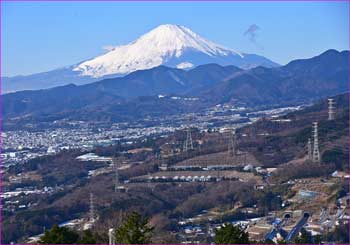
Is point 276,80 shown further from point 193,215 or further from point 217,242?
point 217,242

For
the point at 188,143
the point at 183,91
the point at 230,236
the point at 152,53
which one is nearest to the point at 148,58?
the point at 152,53

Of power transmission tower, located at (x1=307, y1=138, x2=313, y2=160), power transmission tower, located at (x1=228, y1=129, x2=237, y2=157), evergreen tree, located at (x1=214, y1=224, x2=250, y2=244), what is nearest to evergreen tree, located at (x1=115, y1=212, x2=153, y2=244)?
evergreen tree, located at (x1=214, y1=224, x2=250, y2=244)

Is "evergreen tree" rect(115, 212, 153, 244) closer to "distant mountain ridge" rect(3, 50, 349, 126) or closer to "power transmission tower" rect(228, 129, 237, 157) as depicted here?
"power transmission tower" rect(228, 129, 237, 157)

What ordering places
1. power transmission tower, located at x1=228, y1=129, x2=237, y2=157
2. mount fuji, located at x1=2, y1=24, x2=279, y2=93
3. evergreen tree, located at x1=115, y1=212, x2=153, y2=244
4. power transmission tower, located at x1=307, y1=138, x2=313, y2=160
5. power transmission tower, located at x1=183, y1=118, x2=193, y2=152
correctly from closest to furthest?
evergreen tree, located at x1=115, y1=212, x2=153, y2=244
power transmission tower, located at x1=307, y1=138, x2=313, y2=160
power transmission tower, located at x1=228, y1=129, x2=237, y2=157
power transmission tower, located at x1=183, y1=118, x2=193, y2=152
mount fuji, located at x1=2, y1=24, x2=279, y2=93

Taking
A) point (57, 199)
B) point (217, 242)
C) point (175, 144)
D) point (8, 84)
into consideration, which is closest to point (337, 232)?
point (217, 242)

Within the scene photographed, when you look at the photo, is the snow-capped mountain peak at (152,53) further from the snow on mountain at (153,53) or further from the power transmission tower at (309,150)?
the power transmission tower at (309,150)

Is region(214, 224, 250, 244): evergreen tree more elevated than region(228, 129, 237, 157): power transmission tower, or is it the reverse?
region(214, 224, 250, 244): evergreen tree

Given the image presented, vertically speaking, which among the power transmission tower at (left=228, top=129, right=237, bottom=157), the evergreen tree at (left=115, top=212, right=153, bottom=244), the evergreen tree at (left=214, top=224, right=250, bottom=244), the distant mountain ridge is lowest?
the power transmission tower at (left=228, top=129, right=237, bottom=157)

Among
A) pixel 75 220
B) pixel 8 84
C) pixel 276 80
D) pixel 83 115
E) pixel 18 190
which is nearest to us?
pixel 75 220
